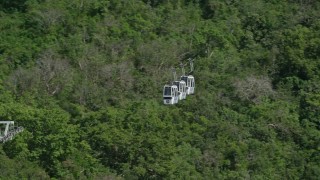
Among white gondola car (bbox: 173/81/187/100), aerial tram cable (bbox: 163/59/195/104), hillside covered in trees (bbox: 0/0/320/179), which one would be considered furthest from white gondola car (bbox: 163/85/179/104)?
hillside covered in trees (bbox: 0/0/320/179)

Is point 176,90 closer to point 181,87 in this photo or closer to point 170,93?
point 170,93

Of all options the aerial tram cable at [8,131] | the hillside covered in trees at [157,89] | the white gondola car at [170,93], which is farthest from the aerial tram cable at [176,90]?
the aerial tram cable at [8,131]

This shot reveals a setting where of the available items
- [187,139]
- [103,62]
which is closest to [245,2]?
[103,62]

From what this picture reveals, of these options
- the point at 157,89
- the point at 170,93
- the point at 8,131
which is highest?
the point at 170,93

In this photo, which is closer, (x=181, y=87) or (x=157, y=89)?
(x=181, y=87)

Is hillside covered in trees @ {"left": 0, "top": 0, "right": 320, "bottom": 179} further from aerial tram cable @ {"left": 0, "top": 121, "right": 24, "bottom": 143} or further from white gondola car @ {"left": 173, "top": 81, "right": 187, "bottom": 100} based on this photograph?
white gondola car @ {"left": 173, "top": 81, "right": 187, "bottom": 100}

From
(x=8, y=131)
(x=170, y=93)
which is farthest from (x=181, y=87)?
(x=8, y=131)

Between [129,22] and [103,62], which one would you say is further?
[129,22]

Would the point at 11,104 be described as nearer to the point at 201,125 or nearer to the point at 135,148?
the point at 135,148
